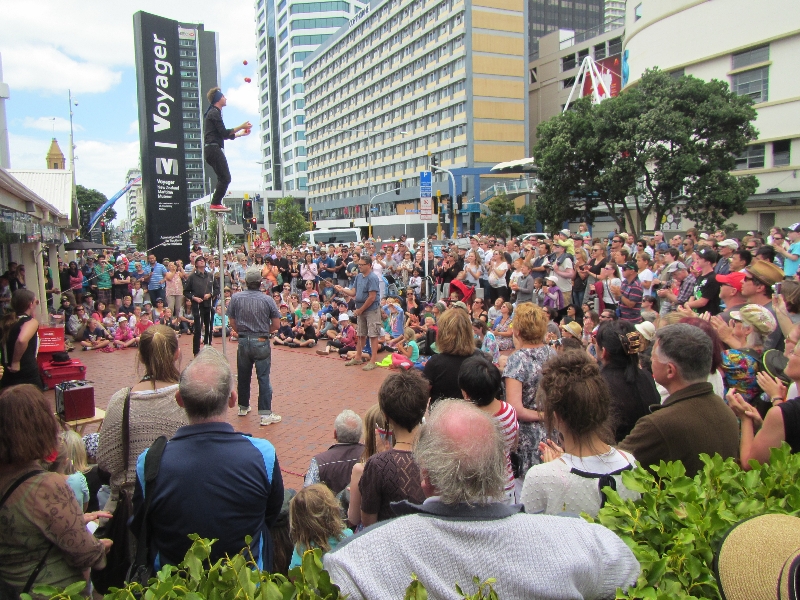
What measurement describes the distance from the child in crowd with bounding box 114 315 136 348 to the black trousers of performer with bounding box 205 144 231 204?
7.98 metres

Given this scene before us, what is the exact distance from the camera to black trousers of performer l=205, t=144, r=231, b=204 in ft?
24.1

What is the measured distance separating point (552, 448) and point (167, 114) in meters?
26.9

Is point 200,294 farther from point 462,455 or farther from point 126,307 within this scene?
point 462,455

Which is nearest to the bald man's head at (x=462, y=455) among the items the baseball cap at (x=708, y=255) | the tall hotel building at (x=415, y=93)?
the baseball cap at (x=708, y=255)

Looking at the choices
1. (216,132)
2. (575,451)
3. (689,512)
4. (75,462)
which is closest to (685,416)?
(575,451)

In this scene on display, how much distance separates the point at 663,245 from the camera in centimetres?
1296

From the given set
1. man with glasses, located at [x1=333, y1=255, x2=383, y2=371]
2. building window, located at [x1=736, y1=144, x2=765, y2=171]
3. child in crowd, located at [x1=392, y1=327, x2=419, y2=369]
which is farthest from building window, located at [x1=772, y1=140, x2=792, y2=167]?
man with glasses, located at [x1=333, y1=255, x2=383, y2=371]

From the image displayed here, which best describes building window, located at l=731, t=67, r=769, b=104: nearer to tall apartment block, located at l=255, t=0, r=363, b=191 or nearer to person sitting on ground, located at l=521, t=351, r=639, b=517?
person sitting on ground, located at l=521, t=351, r=639, b=517

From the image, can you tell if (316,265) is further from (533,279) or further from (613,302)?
(613,302)

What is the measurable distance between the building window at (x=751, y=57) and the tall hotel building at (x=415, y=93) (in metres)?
28.3

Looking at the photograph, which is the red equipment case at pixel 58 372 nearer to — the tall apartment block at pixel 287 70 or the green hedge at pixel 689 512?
the green hedge at pixel 689 512

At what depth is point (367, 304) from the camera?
32.0 feet

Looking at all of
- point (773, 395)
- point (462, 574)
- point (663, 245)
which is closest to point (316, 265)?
point (663, 245)

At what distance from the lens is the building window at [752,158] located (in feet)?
112
